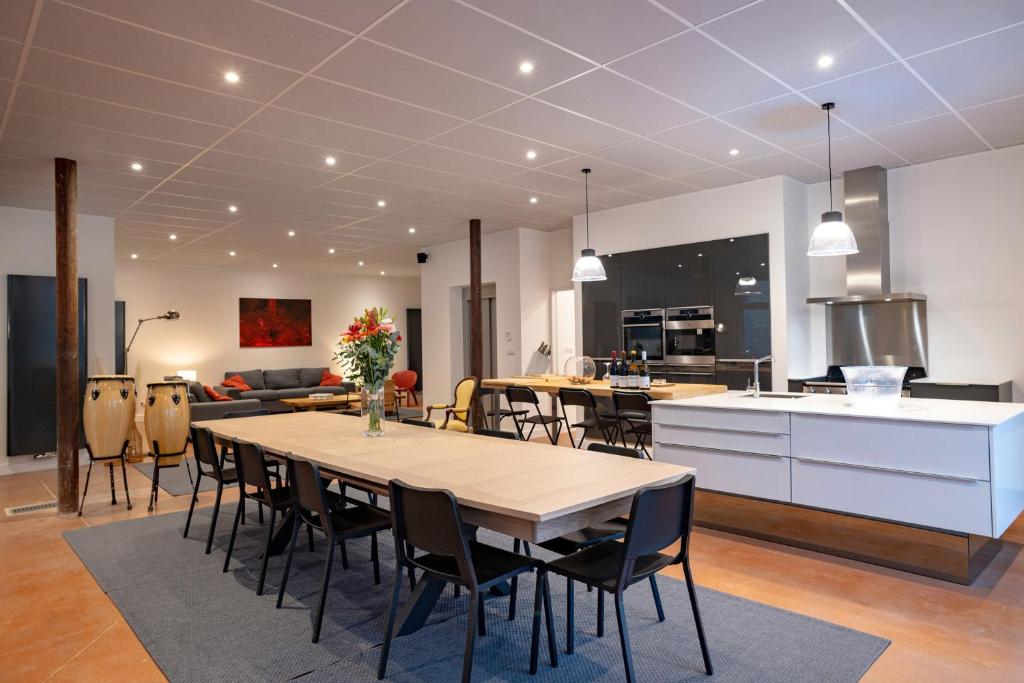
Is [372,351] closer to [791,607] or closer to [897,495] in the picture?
[791,607]

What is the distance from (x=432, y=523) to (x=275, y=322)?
11132mm

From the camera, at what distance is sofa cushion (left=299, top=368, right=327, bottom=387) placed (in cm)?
1207

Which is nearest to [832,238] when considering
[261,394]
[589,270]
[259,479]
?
[589,270]

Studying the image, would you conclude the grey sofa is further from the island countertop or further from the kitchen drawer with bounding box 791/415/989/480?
the kitchen drawer with bounding box 791/415/989/480

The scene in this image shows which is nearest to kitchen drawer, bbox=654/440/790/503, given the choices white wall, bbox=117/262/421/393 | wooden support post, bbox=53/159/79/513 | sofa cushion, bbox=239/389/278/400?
wooden support post, bbox=53/159/79/513

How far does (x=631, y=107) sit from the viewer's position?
418cm

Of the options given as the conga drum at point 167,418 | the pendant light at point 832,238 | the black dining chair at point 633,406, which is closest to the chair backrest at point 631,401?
the black dining chair at point 633,406

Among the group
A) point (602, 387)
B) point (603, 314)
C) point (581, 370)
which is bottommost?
point (602, 387)

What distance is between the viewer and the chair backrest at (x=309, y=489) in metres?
2.68

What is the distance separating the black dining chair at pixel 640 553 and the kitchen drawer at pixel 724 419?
63.8 inches

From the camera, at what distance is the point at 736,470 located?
3.91 meters

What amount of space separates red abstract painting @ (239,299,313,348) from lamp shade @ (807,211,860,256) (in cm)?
1046

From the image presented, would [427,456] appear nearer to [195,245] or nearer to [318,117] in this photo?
[318,117]

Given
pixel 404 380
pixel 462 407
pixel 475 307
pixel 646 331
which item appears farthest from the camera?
pixel 404 380
